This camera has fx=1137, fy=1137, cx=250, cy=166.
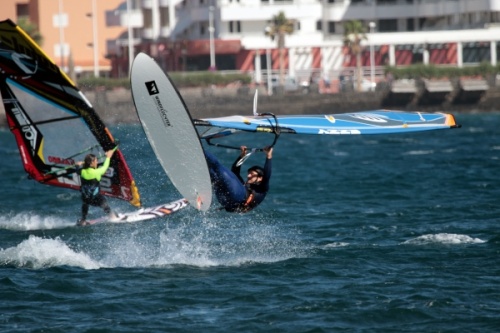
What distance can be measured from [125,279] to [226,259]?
1933 mm

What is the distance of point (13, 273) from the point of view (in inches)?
631

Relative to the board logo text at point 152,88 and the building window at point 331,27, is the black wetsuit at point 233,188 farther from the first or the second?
the building window at point 331,27

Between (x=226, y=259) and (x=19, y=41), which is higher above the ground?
(x=19, y=41)

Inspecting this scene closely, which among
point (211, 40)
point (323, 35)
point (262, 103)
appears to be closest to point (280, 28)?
point (211, 40)

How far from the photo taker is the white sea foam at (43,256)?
1658 centimetres

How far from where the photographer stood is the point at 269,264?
53.7 ft

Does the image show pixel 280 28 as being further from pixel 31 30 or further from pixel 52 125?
pixel 52 125

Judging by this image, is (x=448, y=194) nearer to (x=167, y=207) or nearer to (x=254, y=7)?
(x=167, y=207)

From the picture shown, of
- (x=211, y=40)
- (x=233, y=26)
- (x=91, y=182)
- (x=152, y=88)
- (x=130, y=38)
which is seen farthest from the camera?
(x=233, y=26)

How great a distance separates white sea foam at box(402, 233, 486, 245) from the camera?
18062 mm

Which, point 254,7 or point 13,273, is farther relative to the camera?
point 254,7

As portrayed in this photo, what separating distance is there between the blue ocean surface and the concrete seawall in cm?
2766

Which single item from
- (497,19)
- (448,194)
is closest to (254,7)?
(497,19)

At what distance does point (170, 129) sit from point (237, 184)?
1333 millimetres
